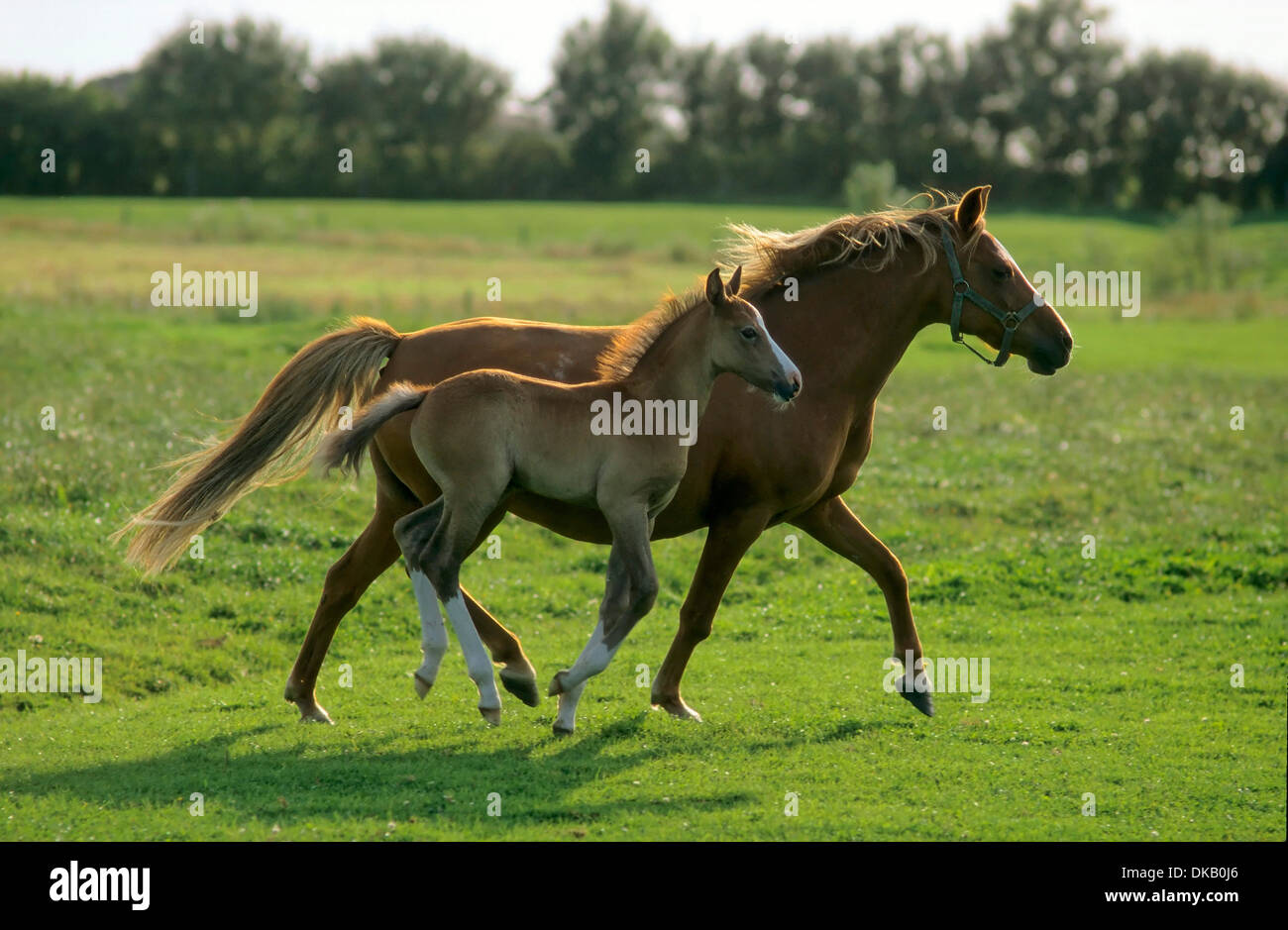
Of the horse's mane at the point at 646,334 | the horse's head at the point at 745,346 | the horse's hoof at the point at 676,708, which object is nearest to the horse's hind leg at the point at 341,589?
the horse's mane at the point at 646,334

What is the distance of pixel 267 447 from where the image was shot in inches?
309

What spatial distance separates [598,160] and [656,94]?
350 inches

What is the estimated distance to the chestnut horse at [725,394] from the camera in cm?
784

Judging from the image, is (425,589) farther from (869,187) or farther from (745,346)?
(869,187)

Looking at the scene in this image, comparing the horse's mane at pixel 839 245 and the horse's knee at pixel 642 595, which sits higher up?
the horse's mane at pixel 839 245

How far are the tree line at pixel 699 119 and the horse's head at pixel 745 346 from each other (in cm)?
5795

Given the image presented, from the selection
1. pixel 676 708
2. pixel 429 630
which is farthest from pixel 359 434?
pixel 676 708

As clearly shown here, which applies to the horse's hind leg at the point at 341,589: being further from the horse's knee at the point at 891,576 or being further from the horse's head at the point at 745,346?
the horse's knee at the point at 891,576

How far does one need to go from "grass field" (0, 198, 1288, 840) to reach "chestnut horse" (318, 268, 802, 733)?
975 mm

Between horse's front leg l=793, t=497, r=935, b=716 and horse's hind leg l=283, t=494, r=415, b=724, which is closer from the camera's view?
horse's hind leg l=283, t=494, r=415, b=724

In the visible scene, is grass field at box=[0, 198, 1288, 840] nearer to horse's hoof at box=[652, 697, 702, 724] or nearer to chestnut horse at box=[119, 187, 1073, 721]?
horse's hoof at box=[652, 697, 702, 724]

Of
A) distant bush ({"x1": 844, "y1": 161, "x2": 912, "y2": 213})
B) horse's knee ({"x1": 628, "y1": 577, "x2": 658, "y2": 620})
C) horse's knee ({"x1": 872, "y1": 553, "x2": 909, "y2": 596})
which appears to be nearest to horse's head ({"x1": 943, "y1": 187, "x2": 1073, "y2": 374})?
horse's knee ({"x1": 872, "y1": 553, "x2": 909, "y2": 596})

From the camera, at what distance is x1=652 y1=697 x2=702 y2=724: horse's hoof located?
8.07 m

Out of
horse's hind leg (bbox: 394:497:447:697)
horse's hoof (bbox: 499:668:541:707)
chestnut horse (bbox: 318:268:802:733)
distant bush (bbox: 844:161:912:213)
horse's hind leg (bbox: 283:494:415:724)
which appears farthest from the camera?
distant bush (bbox: 844:161:912:213)
